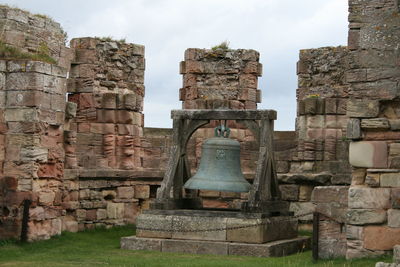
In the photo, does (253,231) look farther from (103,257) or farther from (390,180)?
(390,180)

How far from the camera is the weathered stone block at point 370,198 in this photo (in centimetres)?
1220

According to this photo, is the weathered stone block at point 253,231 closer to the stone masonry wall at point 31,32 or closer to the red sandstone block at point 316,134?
the red sandstone block at point 316,134

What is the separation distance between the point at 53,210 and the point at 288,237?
4015 mm

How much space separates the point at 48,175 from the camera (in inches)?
607

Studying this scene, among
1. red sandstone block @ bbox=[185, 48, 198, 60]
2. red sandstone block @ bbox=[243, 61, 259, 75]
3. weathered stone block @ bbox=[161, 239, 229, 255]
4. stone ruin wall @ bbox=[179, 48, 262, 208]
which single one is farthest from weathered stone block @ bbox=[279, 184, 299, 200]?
weathered stone block @ bbox=[161, 239, 229, 255]

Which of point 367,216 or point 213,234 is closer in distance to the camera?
point 367,216

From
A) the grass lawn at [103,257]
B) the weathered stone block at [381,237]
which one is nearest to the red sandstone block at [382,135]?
the weathered stone block at [381,237]

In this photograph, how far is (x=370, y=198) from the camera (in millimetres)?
12250

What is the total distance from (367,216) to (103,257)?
3.93m

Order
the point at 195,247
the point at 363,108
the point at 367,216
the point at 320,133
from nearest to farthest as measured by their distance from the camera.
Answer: the point at 367,216
the point at 363,108
the point at 195,247
the point at 320,133

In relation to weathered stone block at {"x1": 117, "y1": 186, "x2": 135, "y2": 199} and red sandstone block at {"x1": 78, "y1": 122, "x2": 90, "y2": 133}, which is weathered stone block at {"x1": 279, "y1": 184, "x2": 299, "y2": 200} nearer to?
weathered stone block at {"x1": 117, "y1": 186, "x2": 135, "y2": 199}

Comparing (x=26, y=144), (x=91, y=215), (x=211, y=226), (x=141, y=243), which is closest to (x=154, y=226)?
(x=141, y=243)

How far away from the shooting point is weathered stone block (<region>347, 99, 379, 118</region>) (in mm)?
12367

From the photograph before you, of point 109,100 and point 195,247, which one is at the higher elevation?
point 109,100
